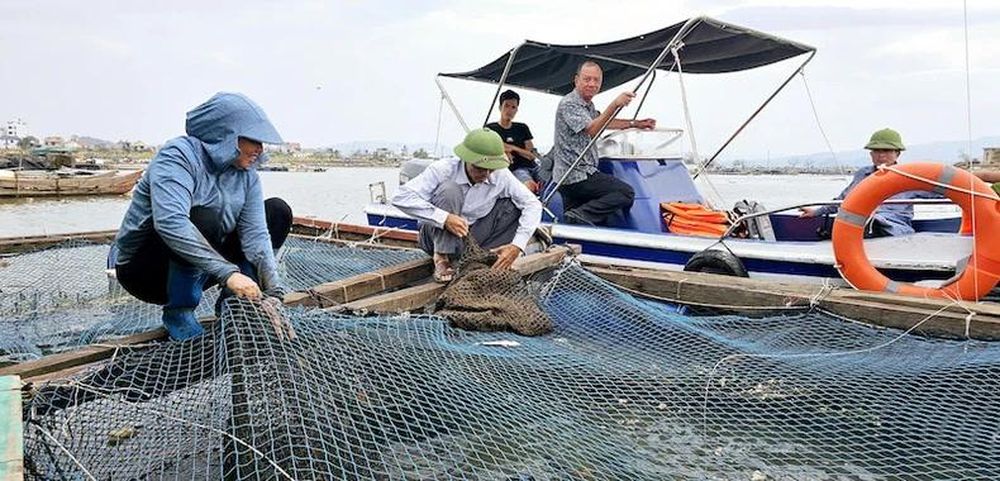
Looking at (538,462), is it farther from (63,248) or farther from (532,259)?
(63,248)

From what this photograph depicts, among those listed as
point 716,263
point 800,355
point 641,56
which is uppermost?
point 641,56

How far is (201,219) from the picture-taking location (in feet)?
9.62

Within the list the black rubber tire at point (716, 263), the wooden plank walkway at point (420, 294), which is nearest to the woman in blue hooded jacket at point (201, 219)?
the wooden plank walkway at point (420, 294)

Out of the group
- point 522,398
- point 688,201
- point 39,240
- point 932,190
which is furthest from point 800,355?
point 39,240

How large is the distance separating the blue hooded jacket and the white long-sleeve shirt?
1.16 m

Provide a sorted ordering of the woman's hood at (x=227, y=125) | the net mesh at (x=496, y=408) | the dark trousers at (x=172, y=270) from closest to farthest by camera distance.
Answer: the net mesh at (x=496, y=408) → the woman's hood at (x=227, y=125) → the dark trousers at (x=172, y=270)

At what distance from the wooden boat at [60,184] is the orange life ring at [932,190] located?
26009 mm

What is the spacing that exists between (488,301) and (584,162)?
2887 millimetres

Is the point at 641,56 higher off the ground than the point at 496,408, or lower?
higher

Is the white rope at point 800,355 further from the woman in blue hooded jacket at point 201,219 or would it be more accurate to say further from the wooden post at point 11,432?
the wooden post at point 11,432

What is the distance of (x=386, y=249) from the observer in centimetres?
570

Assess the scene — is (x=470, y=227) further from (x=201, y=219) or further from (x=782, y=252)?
(x=782, y=252)

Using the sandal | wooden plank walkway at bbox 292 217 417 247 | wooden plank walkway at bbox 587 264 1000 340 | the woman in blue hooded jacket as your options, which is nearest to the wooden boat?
wooden plank walkway at bbox 292 217 417 247

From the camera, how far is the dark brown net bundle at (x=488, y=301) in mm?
3488
